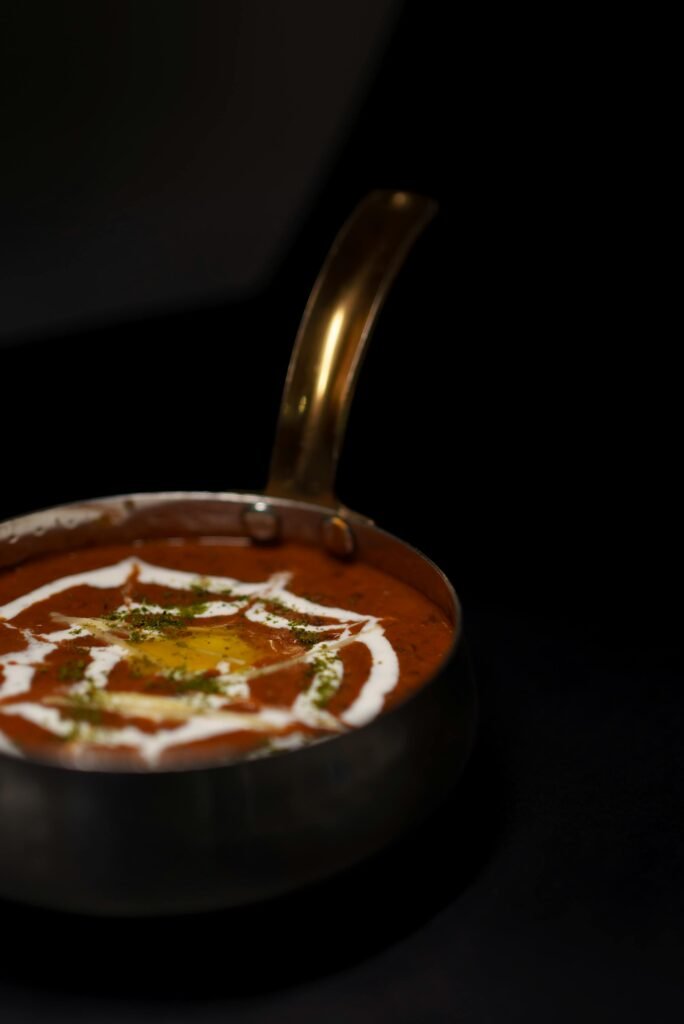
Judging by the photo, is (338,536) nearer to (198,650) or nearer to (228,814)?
(198,650)

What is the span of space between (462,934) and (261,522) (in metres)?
0.65

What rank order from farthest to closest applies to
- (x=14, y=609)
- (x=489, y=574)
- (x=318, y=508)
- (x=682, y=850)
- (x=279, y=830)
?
(x=489, y=574) → (x=318, y=508) → (x=14, y=609) → (x=682, y=850) → (x=279, y=830)

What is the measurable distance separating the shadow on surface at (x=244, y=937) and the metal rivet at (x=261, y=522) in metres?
0.52

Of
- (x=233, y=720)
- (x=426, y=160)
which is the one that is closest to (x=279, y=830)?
(x=233, y=720)

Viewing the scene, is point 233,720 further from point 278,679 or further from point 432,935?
point 432,935

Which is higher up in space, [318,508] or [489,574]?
[318,508]

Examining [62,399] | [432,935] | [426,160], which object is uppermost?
[426,160]

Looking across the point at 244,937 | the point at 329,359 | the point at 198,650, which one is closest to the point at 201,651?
the point at 198,650

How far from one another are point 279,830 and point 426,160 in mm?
1370

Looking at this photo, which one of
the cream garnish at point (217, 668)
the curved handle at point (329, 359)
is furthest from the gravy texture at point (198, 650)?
the curved handle at point (329, 359)

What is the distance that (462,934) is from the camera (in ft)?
3.71

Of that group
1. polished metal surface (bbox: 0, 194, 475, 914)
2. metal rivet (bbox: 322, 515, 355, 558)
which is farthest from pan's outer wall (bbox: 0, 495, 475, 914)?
metal rivet (bbox: 322, 515, 355, 558)

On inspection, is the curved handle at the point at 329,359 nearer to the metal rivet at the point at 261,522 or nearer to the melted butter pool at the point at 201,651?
the metal rivet at the point at 261,522

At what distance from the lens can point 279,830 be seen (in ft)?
3.31
